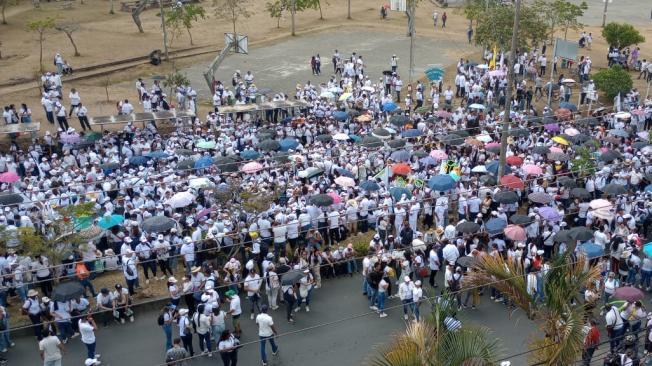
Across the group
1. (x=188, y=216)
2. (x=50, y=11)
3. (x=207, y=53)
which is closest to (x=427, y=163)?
(x=188, y=216)

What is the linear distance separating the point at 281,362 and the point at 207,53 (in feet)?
95.6

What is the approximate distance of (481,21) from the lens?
37.9 metres

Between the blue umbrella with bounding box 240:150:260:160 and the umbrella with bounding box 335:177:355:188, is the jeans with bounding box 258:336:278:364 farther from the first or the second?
the blue umbrella with bounding box 240:150:260:160

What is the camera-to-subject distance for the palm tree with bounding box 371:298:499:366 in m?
9.00

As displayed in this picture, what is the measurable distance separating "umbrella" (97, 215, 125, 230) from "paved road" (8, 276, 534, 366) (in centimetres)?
266

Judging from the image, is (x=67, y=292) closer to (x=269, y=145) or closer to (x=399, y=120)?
(x=269, y=145)

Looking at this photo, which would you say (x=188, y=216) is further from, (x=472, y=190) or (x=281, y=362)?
(x=472, y=190)

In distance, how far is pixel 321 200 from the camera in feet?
63.6

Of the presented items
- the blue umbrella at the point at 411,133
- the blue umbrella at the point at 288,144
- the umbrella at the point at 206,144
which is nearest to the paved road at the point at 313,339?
the blue umbrella at the point at 288,144

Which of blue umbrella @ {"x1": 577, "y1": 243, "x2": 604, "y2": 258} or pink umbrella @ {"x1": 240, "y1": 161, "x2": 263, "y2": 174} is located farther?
pink umbrella @ {"x1": 240, "y1": 161, "x2": 263, "y2": 174}

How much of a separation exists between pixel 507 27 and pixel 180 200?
21.2 metres

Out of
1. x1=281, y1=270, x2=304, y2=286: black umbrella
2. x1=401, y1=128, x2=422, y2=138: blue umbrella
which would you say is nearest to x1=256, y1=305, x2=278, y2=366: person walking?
x1=281, y1=270, x2=304, y2=286: black umbrella

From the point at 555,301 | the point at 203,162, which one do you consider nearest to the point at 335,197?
the point at 203,162

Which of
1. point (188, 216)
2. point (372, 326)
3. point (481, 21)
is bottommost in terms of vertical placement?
point (372, 326)
